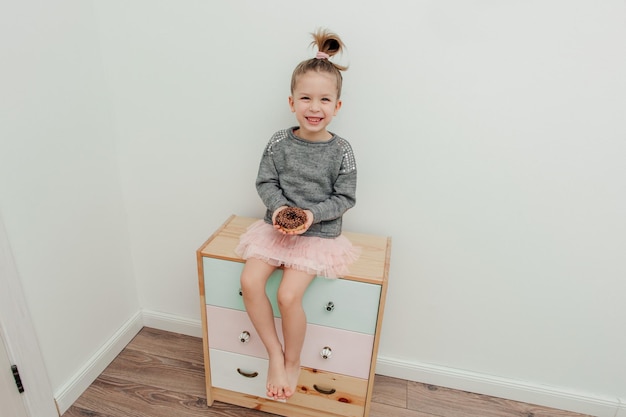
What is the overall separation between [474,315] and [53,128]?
154 cm

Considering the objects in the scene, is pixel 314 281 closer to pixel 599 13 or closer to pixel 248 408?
pixel 248 408

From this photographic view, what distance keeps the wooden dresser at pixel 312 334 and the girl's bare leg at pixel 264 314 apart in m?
0.06

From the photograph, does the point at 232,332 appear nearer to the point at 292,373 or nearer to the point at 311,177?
the point at 292,373

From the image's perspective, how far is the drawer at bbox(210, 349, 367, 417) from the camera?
123cm

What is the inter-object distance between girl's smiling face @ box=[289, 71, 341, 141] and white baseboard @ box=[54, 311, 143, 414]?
3.88 feet

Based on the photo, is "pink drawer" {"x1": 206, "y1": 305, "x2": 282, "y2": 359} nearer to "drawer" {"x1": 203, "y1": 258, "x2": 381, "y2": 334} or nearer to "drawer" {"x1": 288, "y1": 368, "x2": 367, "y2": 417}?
"drawer" {"x1": 203, "y1": 258, "x2": 381, "y2": 334}

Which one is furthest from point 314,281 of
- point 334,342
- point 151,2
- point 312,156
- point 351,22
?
point 151,2

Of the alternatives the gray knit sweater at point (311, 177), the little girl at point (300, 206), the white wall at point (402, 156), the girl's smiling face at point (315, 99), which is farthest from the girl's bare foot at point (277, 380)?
the girl's smiling face at point (315, 99)

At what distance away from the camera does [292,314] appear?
3.53 ft

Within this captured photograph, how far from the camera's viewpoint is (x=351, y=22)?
44.5 inches

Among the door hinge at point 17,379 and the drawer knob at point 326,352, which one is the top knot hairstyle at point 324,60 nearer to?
the drawer knob at point 326,352

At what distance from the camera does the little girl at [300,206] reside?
3.47ft

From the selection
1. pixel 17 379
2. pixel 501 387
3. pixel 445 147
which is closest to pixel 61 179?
pixel 17 379

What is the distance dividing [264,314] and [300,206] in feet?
1.10
